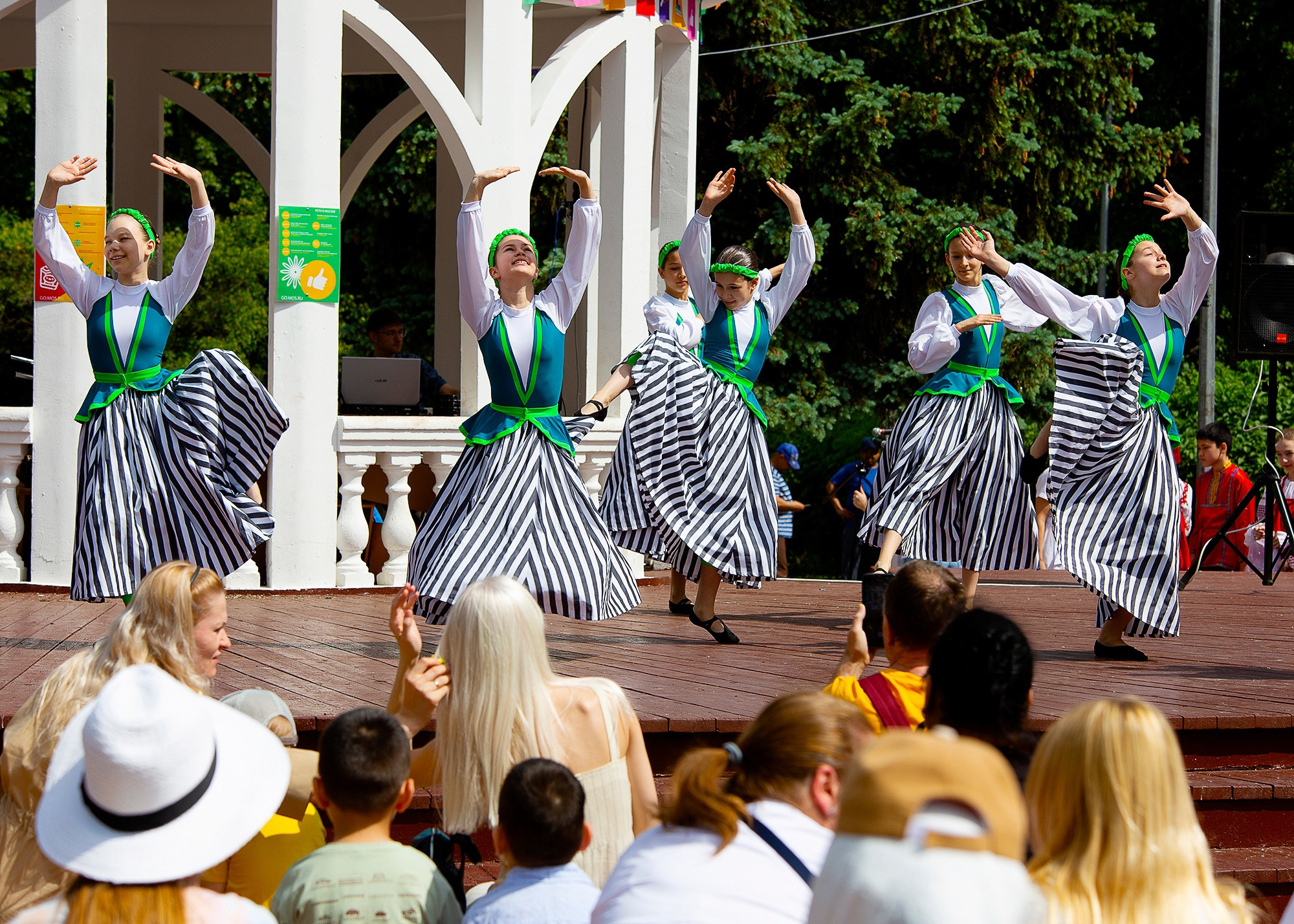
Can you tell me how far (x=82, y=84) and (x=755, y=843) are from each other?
23.5ft

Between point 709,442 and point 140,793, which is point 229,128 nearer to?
point 709,442

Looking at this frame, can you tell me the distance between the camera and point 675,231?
10547mm

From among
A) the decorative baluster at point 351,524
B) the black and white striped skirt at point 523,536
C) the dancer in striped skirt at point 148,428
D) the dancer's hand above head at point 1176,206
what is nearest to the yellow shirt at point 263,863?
the black and white striped skirt at point 523,536

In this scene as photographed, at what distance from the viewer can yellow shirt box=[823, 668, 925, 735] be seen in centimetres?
319

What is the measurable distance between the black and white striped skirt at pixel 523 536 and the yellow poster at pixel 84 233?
3.26m

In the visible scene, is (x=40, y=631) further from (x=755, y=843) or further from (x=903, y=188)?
(x=903, y=188)

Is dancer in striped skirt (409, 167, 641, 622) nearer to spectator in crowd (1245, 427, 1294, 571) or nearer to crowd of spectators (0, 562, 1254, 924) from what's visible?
crowd of spectators (0, 562, 1254, 924)

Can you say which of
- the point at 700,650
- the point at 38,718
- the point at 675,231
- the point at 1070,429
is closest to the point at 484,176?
the point at 700,650

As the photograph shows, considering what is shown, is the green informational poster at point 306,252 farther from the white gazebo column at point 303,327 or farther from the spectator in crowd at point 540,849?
the spectator in crowd at point 540,849

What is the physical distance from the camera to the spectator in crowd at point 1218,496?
41.3 ft

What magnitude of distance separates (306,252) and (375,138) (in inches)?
193

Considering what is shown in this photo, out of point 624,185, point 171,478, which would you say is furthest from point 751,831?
point 624,185

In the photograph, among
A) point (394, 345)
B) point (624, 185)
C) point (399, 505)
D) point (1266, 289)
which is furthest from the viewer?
point (394, 345)

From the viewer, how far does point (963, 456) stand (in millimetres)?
7199
